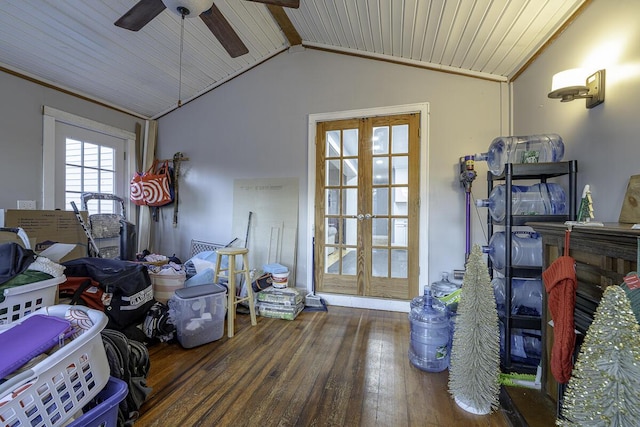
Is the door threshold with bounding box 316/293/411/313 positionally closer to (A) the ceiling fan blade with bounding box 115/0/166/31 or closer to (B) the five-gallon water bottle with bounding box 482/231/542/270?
(B) the five-gallon water bottle with bounding box 482/231/542/270

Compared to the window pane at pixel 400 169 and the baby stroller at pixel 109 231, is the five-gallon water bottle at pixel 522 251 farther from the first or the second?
the baby stroller at pixel 109 231

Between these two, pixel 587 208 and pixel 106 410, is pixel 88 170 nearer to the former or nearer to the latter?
pixel 106 410

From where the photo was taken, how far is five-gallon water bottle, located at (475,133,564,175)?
5.65 ft

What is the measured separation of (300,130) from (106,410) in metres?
2.90

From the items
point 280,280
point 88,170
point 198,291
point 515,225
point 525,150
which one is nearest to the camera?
point 515,225

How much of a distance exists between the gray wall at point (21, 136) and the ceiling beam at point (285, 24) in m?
2.49

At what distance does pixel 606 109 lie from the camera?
1.45 m

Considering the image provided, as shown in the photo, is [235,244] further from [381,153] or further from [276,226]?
[381,153]

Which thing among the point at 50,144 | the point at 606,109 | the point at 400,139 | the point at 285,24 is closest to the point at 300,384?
the point at 606,109

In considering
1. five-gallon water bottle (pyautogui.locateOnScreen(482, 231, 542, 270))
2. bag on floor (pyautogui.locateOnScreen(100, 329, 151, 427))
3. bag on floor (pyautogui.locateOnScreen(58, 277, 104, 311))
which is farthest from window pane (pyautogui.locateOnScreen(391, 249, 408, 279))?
bag on floor (pyautogui.locateOnScreen(58, 277, 104, 311))

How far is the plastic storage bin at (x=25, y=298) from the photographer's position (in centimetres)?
126

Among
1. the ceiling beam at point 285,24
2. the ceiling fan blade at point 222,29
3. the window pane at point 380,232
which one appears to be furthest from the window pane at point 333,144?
the ceiling fan blade at point 222,29

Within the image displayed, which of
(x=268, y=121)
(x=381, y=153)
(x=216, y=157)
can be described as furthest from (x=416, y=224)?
(x=216, y=157)

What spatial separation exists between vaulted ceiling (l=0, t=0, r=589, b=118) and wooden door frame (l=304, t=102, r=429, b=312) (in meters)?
0.54
